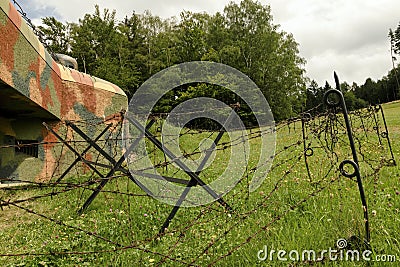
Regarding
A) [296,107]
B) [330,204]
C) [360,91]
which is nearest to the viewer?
[330,204]

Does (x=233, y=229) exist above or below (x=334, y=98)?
below

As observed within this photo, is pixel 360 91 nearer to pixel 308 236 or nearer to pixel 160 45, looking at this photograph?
pixel 160 45

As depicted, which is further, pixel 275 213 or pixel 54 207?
pixel 54 207

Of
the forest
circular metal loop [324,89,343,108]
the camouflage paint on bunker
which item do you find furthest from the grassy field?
the forest

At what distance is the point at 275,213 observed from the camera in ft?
10.4

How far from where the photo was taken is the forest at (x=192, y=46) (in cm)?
2730

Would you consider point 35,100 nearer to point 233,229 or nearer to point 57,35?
point 233,229

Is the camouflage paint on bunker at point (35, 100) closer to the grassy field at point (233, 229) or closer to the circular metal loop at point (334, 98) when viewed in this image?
the grassy field at point (233, 229)

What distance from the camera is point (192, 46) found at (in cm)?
3017

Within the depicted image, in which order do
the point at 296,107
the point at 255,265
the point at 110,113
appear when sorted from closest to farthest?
1. the point at 255,265
2. the point at 110,113
3. the point at 296,107

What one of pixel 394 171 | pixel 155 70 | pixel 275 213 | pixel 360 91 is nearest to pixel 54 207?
pixel 275 213

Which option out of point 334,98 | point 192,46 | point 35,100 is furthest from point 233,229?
point 192,46

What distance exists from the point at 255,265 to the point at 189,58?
29.8 meters

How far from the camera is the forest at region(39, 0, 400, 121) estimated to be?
89.6 feet
